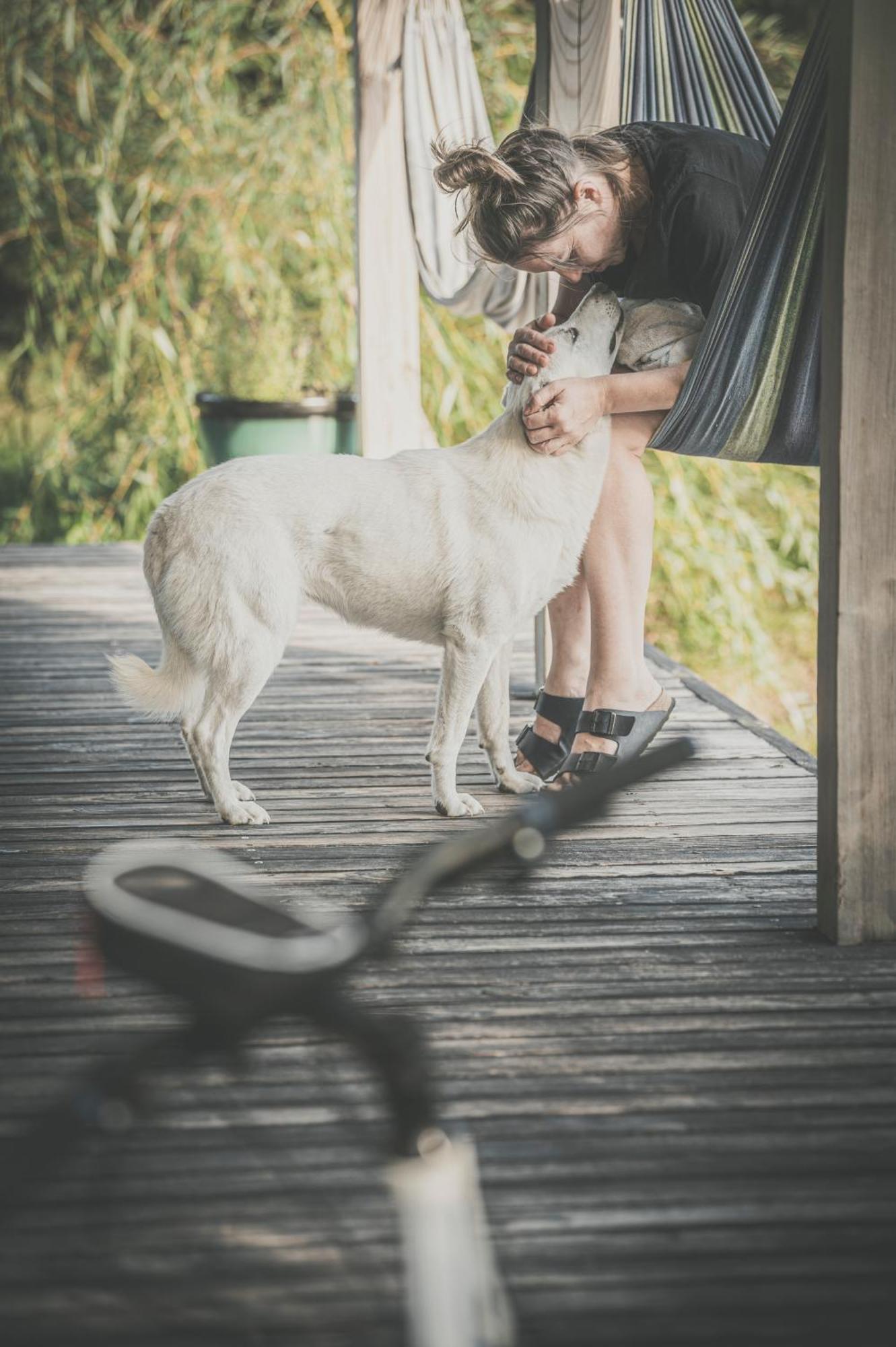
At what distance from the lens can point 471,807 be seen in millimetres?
2463

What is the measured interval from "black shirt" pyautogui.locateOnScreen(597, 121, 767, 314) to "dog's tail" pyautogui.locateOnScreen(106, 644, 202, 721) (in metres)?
1.07

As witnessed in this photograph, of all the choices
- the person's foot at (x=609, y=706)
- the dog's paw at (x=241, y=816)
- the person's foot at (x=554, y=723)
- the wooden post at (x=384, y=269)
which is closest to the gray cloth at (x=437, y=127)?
the wooden post at (x=384, y=269)

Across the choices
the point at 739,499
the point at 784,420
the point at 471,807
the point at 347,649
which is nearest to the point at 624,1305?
the point at 471,807

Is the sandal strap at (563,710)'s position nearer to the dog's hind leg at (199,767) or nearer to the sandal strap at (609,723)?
the sandal strap at (609,723)

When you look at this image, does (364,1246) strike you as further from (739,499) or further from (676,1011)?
(739,499)

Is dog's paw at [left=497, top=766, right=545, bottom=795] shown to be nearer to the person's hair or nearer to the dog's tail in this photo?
the dog's tail

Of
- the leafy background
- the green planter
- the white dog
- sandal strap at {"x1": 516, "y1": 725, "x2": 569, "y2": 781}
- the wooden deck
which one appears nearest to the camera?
the wooden deck

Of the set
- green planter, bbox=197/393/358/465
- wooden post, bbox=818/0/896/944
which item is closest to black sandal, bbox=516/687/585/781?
wooden post, bbox=818/0/896/944

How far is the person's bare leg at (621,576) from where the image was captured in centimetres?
260

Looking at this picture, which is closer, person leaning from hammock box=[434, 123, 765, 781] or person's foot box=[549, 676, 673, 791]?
person leaning from hammock box=[434, 123, 765, 781]

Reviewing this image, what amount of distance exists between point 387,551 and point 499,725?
0.44 metres

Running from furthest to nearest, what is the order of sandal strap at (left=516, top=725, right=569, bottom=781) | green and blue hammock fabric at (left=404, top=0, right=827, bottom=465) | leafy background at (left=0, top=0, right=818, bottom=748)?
leafy background at (left=0, top=0, right=818, bottom=748)
sandal strap at (left=516, top=725, right=569, bottom=781)
green and blue hammock fabric at (left=404, top=0, right=827, bottom=465)

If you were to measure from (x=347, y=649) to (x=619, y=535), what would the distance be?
1.47 meters

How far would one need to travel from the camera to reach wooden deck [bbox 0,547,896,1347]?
112 cm
